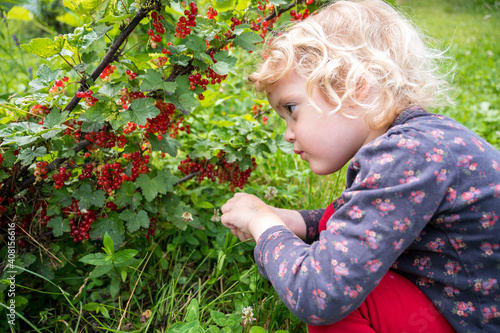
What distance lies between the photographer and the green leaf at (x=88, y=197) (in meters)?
1.49

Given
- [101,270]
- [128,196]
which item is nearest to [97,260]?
[101,270]

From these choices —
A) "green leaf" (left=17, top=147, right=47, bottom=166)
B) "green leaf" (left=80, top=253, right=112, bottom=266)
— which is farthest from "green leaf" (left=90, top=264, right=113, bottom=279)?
"green leaf" (left=17, top=147, right=47, bottom=166)

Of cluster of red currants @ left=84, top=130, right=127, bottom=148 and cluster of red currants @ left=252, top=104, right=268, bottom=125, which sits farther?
cluster of red currants @ left=252, top=104, right=268, bottom=125

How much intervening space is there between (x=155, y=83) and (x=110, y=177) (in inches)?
18.1

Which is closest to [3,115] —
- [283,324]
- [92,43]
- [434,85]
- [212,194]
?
[92,43]

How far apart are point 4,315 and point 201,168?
99 centimetres

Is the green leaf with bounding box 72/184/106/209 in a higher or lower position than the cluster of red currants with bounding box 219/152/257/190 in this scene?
higher

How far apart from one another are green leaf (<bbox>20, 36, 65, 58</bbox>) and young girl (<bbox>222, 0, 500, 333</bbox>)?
A: 682 mm

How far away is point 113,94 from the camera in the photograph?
1337 mm

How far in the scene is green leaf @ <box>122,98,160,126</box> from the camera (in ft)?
4.34

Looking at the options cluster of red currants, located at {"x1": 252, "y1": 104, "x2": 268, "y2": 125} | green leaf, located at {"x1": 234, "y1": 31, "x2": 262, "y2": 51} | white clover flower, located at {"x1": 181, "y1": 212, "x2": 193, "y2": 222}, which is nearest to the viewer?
green leaf, located at {"x1": 234, "y1": 31, "x2": 262, "y2": 51}

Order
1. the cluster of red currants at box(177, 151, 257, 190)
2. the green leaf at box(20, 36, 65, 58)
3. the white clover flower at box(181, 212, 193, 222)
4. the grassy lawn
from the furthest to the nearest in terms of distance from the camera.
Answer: the grassy lawn < the cluster of red currants at box(177, 151, 257, 190) < the white clover flower at box(181, 212, 193, 222) < the green leaf at box(20, 36, 65, 58)

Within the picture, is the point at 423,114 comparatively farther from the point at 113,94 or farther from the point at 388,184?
the point at 113,94

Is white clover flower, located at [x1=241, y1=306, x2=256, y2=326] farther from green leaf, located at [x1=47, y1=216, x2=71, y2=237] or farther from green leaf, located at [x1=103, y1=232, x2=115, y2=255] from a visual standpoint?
green leaf, located at [x1=47, y1=216, x2=71, y2=237]
